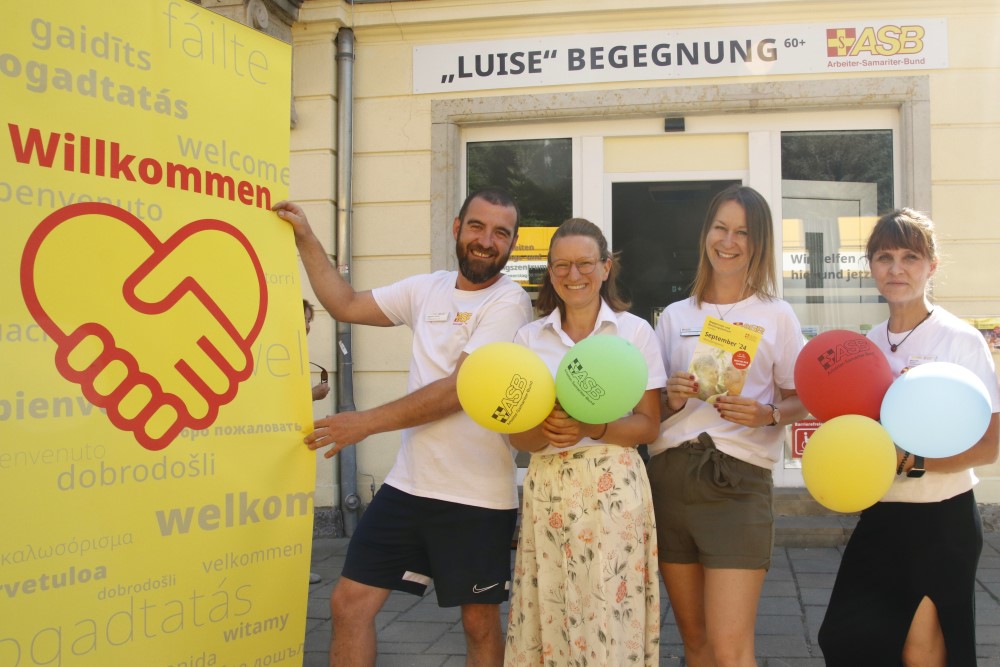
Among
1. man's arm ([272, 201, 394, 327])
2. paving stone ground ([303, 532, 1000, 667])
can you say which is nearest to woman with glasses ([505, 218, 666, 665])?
man's arm ([272, 201, 394, 327])

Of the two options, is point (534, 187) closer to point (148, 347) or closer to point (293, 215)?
point (293, 215)

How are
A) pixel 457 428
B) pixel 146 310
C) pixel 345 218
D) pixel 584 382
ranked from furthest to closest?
pixel 345 218
pixel 457 428
pixel 584 382
pixel 146 310

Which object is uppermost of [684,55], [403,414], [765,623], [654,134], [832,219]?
[684,55]

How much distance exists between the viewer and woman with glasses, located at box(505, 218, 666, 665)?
2.22 m

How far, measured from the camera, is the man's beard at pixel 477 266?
2.64 meters

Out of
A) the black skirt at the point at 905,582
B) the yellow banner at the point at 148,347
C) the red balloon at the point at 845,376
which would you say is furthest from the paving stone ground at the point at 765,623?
the red balloon at the point at 845,376

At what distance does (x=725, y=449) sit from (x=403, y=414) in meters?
0.97

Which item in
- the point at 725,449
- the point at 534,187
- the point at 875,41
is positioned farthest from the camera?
the point at 534,187

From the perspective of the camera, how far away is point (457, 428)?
2.56 m

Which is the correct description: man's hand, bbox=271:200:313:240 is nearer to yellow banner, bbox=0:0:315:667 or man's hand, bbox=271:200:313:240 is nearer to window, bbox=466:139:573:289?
yellow banner, bbox=0:0:315:667

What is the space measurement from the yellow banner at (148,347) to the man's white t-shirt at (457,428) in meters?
0.39

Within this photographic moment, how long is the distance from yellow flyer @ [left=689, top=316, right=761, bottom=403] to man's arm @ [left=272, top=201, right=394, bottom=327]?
1180mm

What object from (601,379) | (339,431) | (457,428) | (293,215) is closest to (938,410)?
(601,379)

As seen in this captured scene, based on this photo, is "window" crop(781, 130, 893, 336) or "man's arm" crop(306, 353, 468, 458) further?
"window" crop(781, 130, 893, 336)
